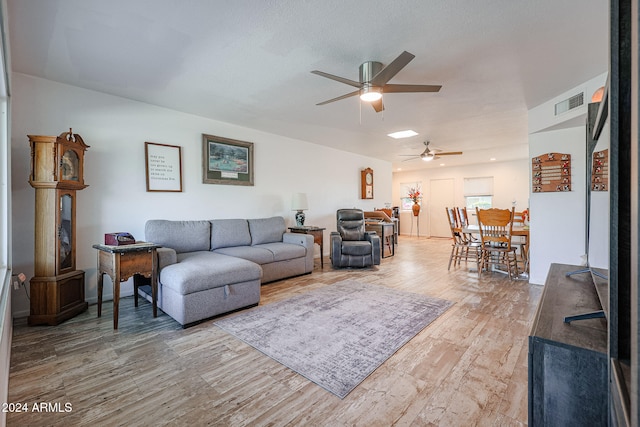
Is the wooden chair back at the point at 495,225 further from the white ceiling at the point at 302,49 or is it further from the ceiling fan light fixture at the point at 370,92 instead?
the ceiling fan light fixture at the point at 370,92

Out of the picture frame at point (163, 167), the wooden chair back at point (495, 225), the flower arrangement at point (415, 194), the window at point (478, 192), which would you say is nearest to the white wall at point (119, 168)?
the picture frame at point (163, 167)

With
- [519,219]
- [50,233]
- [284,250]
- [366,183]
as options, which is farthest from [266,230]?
[519,219]

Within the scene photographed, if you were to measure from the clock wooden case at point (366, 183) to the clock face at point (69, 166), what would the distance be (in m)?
5.65

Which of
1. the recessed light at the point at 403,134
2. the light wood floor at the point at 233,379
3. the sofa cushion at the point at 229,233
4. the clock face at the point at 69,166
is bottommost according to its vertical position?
the light wood floor at the point at 233,379

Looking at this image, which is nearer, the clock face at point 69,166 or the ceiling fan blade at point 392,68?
the ceiling fan blade at point 392,68

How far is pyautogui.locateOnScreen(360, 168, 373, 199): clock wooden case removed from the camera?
23.8 feet

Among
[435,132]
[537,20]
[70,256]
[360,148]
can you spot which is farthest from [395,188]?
[70,256]

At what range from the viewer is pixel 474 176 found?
901 cm

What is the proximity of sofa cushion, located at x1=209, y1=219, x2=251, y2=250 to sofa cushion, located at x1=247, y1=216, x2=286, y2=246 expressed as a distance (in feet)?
0.30

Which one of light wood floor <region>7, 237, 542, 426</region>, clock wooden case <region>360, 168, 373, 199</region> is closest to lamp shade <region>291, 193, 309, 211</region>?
clock wooden case <region>360, 168, 373, 199</region>

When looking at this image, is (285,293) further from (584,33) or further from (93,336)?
(584,33)

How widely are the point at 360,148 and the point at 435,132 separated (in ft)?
6.03

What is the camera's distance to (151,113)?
367cm

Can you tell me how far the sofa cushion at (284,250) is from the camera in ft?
13.1
